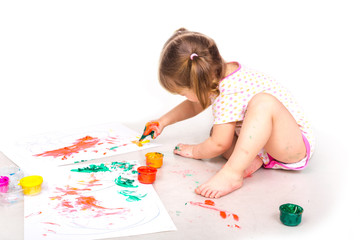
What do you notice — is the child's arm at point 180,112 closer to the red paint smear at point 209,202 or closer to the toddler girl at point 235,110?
the toddler girl at point 235,110

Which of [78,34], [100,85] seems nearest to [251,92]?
[100,85]

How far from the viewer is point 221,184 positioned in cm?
161

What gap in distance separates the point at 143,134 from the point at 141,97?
2.08 ft

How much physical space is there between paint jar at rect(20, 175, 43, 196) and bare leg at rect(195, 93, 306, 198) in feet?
1.91

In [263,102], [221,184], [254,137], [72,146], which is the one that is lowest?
[72,146]

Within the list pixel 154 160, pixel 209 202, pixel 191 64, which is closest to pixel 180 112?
pixel 154 160

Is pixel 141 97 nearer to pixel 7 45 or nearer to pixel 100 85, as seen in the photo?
pixel 100 85

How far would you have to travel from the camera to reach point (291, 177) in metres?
1.79

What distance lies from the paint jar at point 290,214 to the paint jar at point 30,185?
865 millimetres

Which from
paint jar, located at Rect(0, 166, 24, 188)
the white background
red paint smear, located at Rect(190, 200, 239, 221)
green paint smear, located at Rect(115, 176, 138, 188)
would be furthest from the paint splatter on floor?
the white background

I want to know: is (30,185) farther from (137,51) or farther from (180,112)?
(137,51)

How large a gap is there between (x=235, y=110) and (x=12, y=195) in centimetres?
90

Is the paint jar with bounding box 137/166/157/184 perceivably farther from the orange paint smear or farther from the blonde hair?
the blonde hair

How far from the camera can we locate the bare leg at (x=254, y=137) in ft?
5.25
